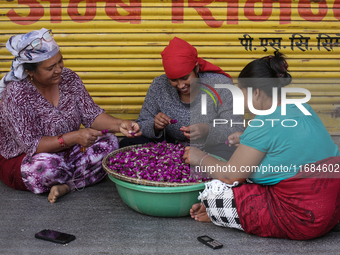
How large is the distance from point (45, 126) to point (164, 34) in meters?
1.92

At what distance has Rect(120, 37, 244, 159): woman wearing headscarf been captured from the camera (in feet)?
9.36

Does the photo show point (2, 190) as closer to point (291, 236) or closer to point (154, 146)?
point (154, 146)

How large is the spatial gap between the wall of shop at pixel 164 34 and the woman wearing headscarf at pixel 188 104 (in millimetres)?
1083

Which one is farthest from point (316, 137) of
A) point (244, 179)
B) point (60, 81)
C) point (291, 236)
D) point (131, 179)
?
point (60, 81)

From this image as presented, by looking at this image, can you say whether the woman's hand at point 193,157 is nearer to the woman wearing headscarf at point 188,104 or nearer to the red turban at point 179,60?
the woman wearing headscarf at point 188,104

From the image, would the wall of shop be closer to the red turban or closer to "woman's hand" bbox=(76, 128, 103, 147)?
the red turban

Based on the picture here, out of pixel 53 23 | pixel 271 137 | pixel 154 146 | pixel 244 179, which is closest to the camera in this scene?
pixel 271 137

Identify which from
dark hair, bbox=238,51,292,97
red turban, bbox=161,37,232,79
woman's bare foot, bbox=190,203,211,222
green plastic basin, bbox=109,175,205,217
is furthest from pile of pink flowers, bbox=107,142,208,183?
dark hair, bbox=238,51,292,97

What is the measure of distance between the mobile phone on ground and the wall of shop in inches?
95.4

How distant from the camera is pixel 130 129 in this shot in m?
2.93

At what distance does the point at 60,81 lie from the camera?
3.08 m

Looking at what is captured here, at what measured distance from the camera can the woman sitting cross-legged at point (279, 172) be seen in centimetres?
205

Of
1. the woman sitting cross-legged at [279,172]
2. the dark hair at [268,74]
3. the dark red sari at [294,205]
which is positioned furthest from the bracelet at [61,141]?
the dark hair at [268,74]

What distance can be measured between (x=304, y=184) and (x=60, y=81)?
2184mm
